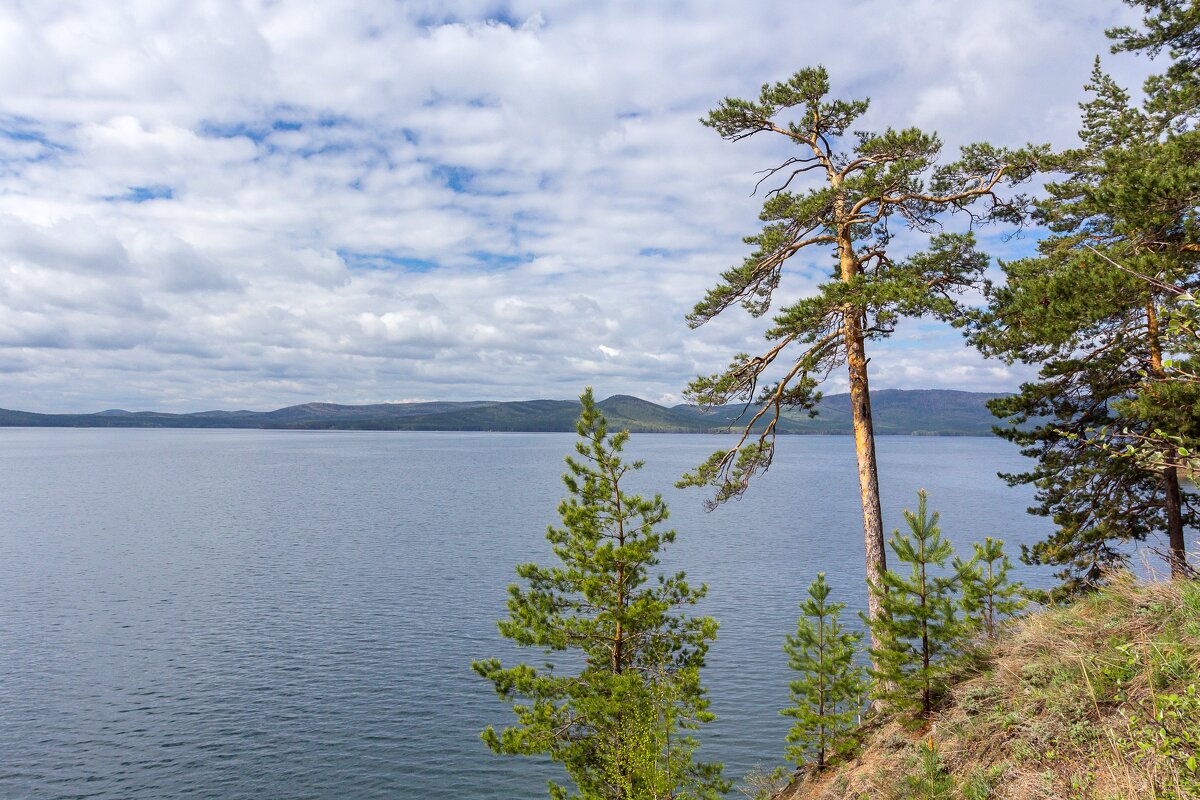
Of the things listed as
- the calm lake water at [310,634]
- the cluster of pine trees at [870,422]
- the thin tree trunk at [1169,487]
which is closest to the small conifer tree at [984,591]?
the cluster of pine trees at [870,422]

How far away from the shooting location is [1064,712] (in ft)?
32.0

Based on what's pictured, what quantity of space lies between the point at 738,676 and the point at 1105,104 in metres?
26.6

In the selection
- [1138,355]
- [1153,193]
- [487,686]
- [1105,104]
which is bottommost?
[487,686]

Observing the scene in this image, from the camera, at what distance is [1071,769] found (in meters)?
8.62

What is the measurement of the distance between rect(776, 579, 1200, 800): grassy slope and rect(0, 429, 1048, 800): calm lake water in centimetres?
1204

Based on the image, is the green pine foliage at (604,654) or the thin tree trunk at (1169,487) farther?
the thin tree trunk at (1169,487)

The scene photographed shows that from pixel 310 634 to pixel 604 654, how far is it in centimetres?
2436

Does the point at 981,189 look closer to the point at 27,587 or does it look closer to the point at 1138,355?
the point at 1138,355

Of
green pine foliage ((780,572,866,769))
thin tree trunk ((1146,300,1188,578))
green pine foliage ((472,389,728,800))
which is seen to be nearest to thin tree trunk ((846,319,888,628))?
green pine foliage ((780,572,866,769))

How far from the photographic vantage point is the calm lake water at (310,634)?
23781 millimetres

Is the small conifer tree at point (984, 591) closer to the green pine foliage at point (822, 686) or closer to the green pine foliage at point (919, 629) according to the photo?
the green pine foliage at point (919, 629)

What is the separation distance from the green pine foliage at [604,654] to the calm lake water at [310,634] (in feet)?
23.3

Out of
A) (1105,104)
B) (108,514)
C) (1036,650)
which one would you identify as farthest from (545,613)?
(108,514)

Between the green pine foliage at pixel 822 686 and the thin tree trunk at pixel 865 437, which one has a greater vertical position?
the thin tree trunk at pixel 865 437
